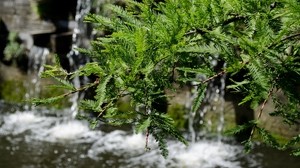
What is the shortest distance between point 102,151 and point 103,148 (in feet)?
0.55

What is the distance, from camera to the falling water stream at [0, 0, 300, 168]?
7.26 metres

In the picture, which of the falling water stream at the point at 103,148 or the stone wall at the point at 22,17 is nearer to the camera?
the falling water stream at the point at 103,148

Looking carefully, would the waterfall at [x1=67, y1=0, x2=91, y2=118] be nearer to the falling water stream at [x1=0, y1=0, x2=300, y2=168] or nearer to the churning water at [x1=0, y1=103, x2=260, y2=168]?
the falling water stream at [x1=0, y1=0, x2=300, y2=168]

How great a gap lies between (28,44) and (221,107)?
19.8 ft

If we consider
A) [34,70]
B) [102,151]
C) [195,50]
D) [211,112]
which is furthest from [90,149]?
[195,50]

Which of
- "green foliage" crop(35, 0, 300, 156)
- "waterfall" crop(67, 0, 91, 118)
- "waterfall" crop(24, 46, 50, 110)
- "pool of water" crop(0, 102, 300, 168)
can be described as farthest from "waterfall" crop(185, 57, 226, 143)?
"green foliage" crop(35, 0, 300, 156)

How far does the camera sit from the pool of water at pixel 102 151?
7.23 m

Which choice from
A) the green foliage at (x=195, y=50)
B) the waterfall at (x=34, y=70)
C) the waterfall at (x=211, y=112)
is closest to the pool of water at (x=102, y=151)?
the waterfall at (x=211, y=112)

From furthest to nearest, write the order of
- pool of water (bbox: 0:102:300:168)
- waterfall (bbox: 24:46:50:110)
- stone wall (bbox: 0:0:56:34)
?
1. stone wall (bbox: 0:0:56:34)
2. waterfall (bbox: 24:46:50:110)
3. pool of water (bbox: 0:102:300:168)

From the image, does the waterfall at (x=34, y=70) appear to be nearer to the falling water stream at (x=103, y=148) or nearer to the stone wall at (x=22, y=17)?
the stone wall at (x=22, y=17)

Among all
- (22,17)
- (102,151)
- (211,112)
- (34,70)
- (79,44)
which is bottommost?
Result: (102,151)

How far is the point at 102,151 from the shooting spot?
7812 mm

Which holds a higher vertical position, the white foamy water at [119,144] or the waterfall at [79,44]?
the waterfall at [79,44]

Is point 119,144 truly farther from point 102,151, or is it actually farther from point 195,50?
point 195,50
